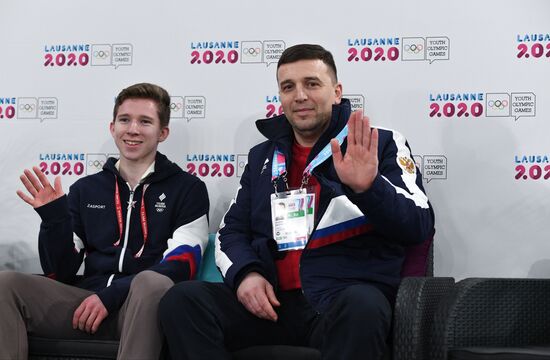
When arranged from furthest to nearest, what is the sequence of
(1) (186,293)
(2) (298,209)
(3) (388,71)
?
(3) (388,71) → (2) (298,209) → (1) (186,293)

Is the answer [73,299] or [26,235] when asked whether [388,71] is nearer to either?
[73,299]

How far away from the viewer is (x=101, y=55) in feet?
12.3

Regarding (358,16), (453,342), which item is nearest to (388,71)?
(358,16)

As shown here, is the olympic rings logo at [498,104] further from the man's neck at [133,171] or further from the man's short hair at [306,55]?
the man's neck at [133,171]

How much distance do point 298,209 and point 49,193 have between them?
104cm

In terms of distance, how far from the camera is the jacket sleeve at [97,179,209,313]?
279 centimetres

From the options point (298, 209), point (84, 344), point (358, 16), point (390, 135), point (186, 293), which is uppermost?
point (358, 16)

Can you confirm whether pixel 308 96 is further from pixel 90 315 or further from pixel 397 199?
pixel 90 315

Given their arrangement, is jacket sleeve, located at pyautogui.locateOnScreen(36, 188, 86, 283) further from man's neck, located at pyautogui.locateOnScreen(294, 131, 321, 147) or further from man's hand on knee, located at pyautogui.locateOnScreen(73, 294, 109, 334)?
man's neck, located at pyautogui.locateOnScreen(294, 131, 321, 147)

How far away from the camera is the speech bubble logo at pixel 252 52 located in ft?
11.7

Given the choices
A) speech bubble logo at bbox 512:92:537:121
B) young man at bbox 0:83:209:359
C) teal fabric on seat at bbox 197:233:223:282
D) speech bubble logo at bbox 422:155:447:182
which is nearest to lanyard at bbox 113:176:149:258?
young man at bbox 0:83:209:359

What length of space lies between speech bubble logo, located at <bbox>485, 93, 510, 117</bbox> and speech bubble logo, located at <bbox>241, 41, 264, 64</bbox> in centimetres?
113

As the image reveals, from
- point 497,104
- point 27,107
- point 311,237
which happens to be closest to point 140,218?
point 311,237

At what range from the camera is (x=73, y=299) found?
9.41ft
